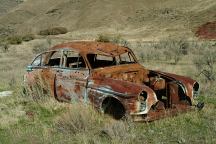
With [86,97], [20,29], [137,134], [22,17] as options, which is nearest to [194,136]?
[137,134]

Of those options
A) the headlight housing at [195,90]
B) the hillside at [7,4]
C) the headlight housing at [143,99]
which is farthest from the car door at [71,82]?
the hillside at [7,4]

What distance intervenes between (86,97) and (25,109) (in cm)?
175

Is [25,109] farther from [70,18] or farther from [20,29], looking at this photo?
[20,29]

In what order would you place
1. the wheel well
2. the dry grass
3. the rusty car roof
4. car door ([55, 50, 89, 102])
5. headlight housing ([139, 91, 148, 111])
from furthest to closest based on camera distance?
1. the rusty car roof
2. car door ([55, 50, 89, 102])
3. the wheel well
4. headlight housing ([139, 91, 148, 111])
5. the dry grass

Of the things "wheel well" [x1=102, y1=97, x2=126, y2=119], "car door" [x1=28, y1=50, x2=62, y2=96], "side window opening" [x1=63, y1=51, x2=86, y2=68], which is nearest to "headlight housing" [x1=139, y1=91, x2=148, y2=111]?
"wheel well" [x1=102, y1=97, x2=126, y2=119]

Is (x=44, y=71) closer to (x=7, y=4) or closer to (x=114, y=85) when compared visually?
(x=114, y=85)

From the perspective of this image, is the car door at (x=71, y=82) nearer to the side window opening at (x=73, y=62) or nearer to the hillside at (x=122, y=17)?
the side window opening at (x=73, y=62)

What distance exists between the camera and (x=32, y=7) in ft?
322

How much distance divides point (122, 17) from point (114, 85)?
59.5m

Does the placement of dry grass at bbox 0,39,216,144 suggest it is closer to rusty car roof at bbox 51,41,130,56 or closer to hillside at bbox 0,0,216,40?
rusty car roof at bbox 51,41,130,56

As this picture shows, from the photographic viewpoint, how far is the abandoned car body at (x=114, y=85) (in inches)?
340

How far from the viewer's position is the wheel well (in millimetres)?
9039

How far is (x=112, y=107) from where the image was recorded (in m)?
9.27

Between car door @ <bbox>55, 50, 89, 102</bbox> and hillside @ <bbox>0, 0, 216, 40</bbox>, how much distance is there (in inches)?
1385
